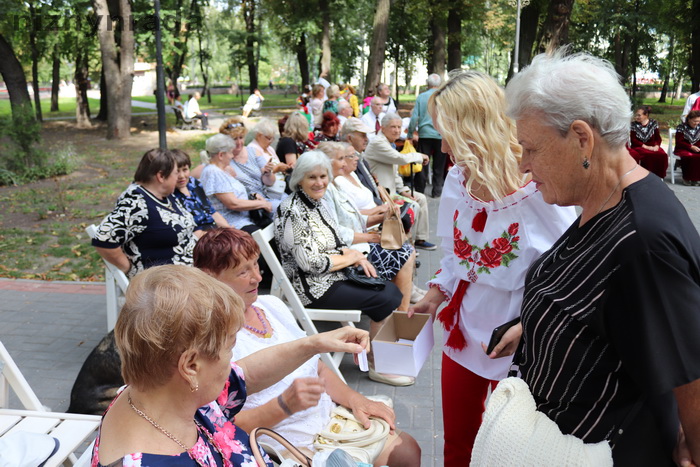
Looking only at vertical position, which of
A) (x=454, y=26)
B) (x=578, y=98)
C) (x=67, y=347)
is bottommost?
(x=67, y=347)

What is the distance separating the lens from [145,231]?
13.9ft

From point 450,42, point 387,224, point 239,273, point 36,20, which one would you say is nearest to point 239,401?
point 239,273

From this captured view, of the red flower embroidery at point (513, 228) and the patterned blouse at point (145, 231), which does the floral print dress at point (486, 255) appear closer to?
the red flower embroidery at point (513, 228)

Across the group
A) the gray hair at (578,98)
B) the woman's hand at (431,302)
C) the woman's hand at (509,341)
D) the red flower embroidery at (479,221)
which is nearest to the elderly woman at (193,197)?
the woman's hand at (431,302)

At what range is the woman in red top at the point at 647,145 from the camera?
40.4 ft

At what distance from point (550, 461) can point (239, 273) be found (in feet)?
5.64

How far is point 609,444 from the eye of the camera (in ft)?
4.90

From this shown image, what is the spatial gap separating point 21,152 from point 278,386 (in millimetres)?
11569

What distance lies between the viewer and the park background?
31.6 feet

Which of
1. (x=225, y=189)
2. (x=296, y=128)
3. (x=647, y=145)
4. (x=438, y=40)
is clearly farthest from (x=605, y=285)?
(x=438, y=40)

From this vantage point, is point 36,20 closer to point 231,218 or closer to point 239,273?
point 231,218

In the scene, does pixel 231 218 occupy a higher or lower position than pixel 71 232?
higher

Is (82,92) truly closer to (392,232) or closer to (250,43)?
(250,43)

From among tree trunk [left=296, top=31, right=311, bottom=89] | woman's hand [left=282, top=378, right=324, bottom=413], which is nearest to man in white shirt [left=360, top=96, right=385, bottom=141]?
woman's hand [left=282, top=378, right=324, bottom=413]
